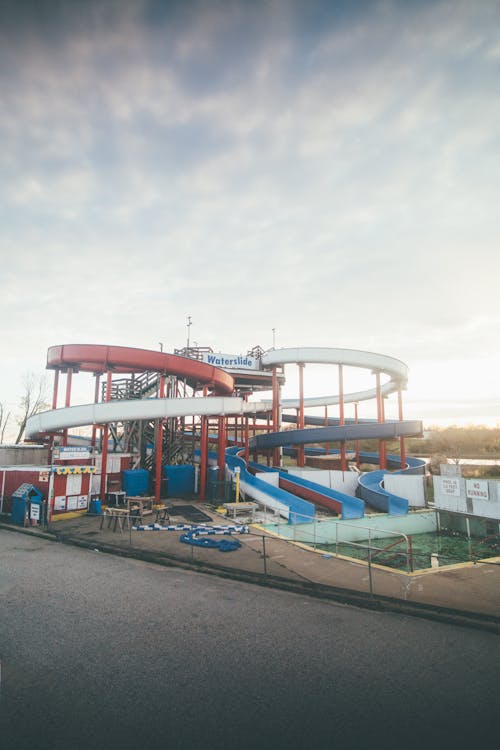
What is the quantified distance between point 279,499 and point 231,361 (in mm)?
18900

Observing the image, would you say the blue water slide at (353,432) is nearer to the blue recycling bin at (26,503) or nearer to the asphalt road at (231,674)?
the blue recycling bin at (26,503)

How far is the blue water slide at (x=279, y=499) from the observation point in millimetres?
18312

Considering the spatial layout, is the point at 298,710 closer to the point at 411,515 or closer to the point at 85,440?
the point at 411,515

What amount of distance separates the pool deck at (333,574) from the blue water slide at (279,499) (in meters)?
4.79

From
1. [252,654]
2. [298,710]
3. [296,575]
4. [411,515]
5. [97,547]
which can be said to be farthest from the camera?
[411,515]

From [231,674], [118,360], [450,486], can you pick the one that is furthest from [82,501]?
[450,486]

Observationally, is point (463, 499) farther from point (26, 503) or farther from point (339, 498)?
point (26, 503)

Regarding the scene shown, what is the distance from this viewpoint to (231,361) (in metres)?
36.9

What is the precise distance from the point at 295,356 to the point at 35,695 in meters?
32.0

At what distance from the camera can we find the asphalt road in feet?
14.6

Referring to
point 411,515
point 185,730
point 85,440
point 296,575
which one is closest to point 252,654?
point 185,730

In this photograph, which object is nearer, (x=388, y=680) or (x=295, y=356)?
(x=388, y=680)

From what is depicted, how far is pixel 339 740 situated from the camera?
14.2 ft

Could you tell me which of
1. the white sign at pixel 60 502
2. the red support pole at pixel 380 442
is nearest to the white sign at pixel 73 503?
the white sign at pixel 60 502
